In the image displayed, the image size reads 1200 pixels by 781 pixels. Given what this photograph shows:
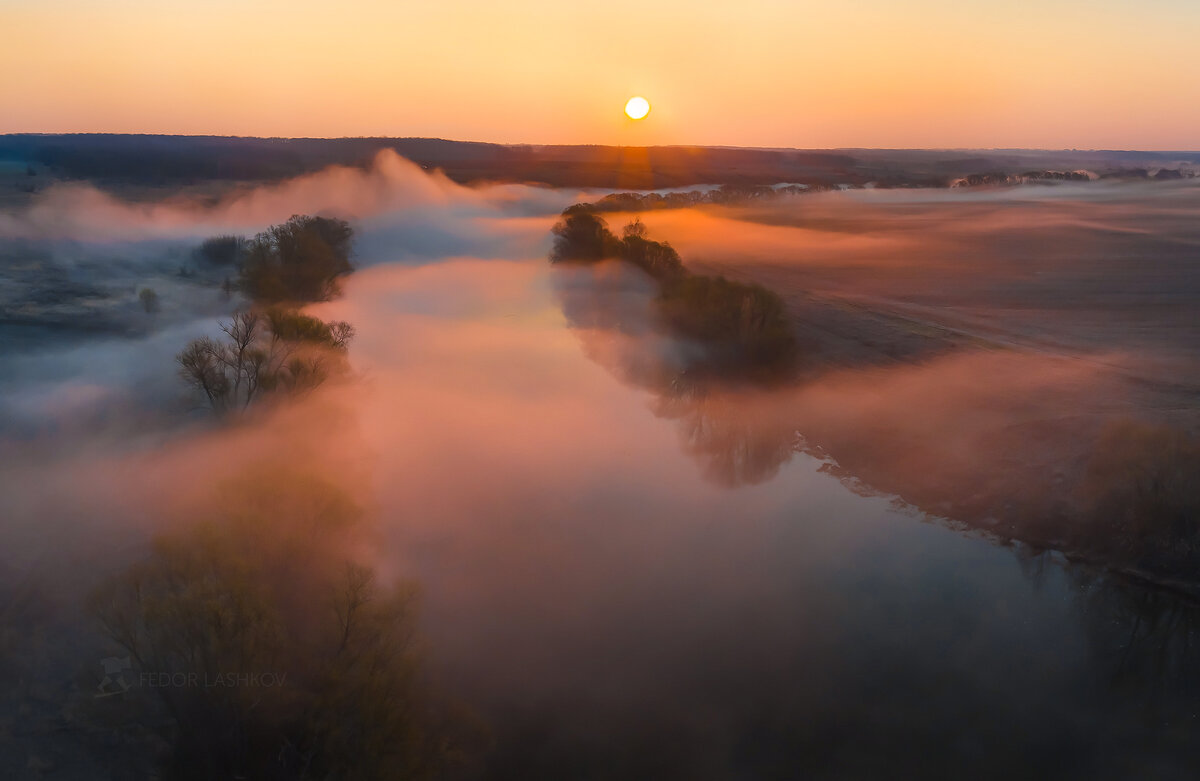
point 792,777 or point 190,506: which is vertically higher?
point 190,506

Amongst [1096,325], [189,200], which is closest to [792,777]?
[1096,325]

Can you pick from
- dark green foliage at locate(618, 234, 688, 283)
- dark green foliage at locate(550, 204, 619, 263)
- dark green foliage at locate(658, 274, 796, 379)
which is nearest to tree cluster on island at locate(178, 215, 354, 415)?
dark green foliage at locate(658, 274, 796, 379)

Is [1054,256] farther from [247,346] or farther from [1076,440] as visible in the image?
[247,346]

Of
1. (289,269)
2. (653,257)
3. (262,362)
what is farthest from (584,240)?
(262,362)

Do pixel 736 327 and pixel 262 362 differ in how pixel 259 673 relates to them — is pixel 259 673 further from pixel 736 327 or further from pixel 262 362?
pixel 736 327

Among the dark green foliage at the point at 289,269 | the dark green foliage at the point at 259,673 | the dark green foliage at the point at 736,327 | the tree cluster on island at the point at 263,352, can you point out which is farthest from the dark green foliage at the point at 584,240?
the dark green foliage at the point at 259,673

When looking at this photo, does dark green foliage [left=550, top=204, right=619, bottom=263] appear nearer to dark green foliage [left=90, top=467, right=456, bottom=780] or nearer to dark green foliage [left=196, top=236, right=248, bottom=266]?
dark green foliage [left=196, top=236, right=248, bottom=266]
